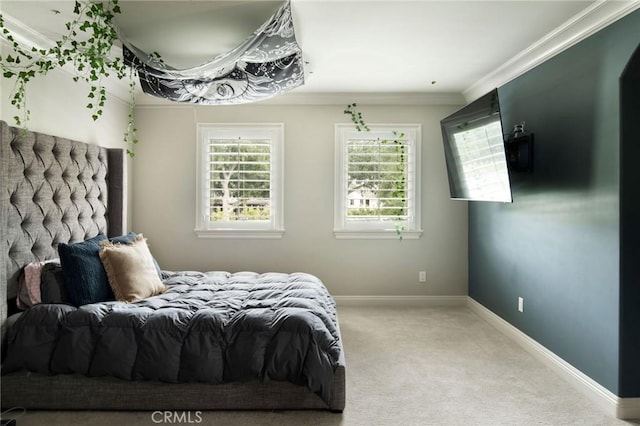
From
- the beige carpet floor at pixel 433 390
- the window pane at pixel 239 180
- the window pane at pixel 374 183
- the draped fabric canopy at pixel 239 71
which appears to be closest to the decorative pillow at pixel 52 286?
the beige carpet floor at pixel 433 390

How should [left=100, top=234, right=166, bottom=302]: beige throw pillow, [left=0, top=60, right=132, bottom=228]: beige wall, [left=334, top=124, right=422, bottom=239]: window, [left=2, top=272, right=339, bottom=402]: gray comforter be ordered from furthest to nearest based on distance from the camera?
1. [left=334, top=124, right=422, bottom=239]: window
2. [left=0, top=60, right=132, bottom=228]: beige wall
3. [left=100, top=234, right=166, bottom=302]: beige throw pillow
4. [left=2, top=272, right=339, bottom=402]: gray comforter

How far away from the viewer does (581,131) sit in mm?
2836

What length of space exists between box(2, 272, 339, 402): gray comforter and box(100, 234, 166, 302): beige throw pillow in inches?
12.7

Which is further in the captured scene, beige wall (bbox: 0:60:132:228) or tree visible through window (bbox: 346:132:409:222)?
tree visible through window (bbox: 346:132:409:222)

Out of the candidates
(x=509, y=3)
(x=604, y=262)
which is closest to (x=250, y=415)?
(x=604, y=262)

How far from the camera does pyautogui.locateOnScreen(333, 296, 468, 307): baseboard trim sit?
4.93 m

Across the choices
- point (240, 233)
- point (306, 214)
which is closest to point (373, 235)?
point (306, 214)

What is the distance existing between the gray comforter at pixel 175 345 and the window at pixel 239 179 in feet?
7.52

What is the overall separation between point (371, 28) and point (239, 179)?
2407 mm

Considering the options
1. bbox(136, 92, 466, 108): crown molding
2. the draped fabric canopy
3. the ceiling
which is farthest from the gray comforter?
bbox(136, 92, 466, 108): crown molding

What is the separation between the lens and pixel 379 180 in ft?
16.1

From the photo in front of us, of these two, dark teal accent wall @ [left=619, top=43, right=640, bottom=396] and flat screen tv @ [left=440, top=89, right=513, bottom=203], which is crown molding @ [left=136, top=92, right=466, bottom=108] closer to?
flat screen tv @ [left=440, top=89, right=513, bottom=203]

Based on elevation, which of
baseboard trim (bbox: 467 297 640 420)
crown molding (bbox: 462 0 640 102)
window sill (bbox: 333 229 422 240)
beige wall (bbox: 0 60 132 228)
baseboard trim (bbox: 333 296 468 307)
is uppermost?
crown molding (bbox: 462 0 640 102)

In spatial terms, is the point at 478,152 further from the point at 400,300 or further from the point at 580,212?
the point at 400,300
